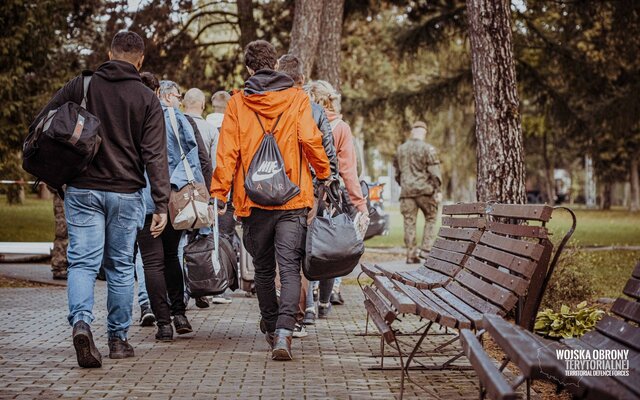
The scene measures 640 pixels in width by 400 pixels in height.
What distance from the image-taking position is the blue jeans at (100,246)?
673 cm

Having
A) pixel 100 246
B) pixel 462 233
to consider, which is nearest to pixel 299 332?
pixel 462 233

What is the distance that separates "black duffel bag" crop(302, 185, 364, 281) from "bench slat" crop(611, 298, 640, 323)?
8.39 ft

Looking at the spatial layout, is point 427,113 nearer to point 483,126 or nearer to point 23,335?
point 483,126

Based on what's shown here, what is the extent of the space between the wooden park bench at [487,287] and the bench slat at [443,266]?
0.33ft

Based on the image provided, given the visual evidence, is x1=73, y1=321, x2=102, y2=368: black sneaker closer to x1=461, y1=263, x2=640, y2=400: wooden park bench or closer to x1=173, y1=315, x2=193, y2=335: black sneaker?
x1=173, y1=315, x2=193, y2=335: black sneaker

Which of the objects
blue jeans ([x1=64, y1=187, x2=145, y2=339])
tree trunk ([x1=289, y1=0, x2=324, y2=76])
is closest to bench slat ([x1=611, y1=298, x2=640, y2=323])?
blue jeans ([x1=64, y1=187, x2=145, y2=339])

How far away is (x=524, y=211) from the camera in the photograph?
6.05m

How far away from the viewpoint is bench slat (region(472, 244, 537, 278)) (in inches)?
218

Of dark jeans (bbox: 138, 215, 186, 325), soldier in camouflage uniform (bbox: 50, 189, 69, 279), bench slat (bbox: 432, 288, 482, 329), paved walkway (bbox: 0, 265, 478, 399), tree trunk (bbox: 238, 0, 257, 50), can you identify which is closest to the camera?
bench slat (bbox: 432, 288, 482, 329)

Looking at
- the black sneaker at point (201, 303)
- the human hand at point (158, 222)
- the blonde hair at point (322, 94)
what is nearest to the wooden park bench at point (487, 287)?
the human hand at point (158, 222)

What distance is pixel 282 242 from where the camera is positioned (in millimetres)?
7102

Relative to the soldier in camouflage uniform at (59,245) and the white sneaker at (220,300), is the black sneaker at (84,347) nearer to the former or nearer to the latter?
the white sneaker at (220,300)

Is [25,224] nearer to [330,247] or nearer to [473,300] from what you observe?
[330,247]

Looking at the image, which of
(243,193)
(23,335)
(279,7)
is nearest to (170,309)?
(23,335)
